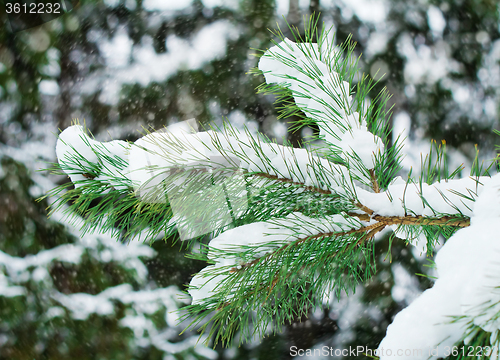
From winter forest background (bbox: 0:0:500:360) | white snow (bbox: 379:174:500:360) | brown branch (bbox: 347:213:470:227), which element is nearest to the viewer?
white snow (bbox: 379:174:500:360)

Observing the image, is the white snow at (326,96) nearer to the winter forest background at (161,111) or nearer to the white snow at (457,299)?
the white snow at (457,299)

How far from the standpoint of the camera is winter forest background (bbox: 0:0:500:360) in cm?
142

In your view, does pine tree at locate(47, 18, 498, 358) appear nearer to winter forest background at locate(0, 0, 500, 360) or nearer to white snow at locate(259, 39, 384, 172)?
white snow at locate(259, 39, 384, 172)

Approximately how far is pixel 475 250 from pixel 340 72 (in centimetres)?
31

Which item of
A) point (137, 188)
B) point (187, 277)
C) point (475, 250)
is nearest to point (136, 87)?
point (187, 277)

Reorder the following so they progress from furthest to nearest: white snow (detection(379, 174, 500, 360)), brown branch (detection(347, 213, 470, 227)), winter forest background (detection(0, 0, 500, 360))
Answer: winter forest background (detection(0, 0, 500, 360)), brown branch (detection(347, 213, 470, 227)), white snow (detection(379, 174, 500, 360))

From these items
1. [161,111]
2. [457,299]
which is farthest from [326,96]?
[161,111]

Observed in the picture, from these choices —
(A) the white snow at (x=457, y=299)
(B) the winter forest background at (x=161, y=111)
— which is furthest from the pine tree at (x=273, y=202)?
(B) the winter forest background at (x=161, y=111)

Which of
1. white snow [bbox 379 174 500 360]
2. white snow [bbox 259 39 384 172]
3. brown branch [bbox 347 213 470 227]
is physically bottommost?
white snow [bbox 379 174 500 360]

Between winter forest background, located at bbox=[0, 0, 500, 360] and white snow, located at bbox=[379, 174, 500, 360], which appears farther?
winter forest background, located at bbox=[0, 0, 500, 360]

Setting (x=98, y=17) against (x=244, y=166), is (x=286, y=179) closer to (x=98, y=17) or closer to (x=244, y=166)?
(x=244, y=166)

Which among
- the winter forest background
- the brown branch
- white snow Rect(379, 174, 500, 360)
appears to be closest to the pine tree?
the brown branch

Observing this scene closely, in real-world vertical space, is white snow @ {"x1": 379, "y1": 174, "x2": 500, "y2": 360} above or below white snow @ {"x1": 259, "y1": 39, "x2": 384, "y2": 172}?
below

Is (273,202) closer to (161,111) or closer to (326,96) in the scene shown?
(326,96)
